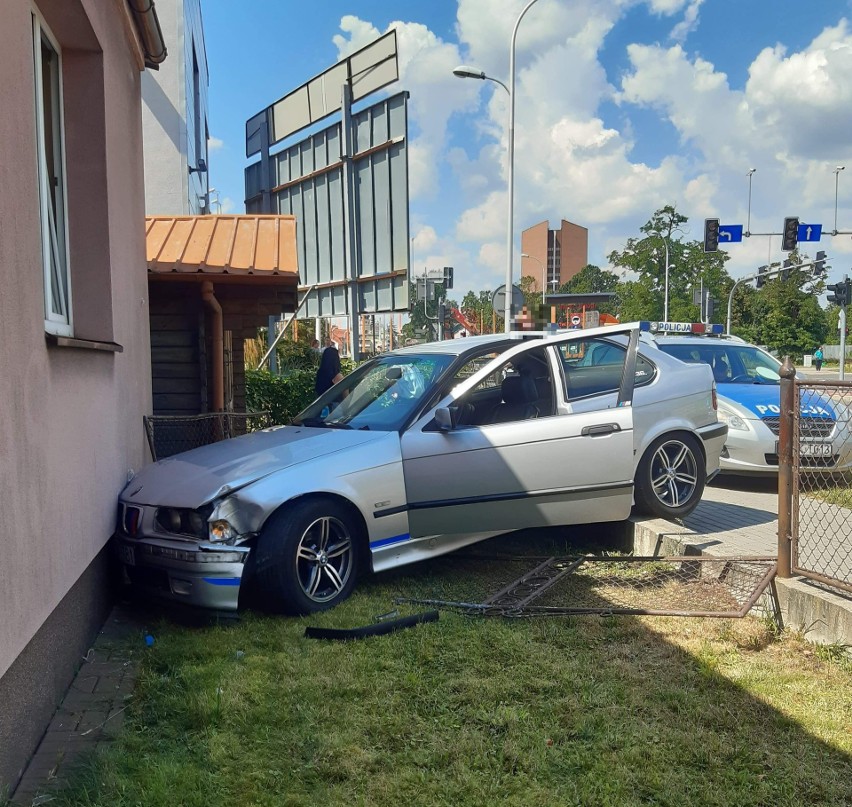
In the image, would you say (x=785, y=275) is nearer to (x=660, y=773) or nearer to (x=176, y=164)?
(x=176, y=164)

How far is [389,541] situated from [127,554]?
1618mm

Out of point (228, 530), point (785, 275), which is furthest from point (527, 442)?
point (785, 275)

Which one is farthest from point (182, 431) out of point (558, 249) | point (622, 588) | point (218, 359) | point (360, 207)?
point (558, 249)

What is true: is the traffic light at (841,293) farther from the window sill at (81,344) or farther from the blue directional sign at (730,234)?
the window sill at (81,344)

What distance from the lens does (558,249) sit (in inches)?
5002

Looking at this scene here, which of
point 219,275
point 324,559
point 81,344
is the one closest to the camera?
point 81,344

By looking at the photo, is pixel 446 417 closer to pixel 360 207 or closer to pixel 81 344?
pixel 81 344

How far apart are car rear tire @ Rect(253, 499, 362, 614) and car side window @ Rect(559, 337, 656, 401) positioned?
2042 mm

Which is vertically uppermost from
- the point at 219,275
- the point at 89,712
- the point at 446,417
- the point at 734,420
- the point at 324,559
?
the point at 219,275

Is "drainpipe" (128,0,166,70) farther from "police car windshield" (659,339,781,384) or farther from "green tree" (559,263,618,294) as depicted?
"green tree" (559,263,618,294)

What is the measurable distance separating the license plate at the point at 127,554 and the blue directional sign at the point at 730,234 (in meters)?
27.9

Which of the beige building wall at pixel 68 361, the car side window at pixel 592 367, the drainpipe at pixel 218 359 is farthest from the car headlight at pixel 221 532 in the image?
the drainpipe at pixel 218 359

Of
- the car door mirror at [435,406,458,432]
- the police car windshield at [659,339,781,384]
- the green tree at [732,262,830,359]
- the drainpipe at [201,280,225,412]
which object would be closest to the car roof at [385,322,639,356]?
the car door mirror at [435,406,458,432]

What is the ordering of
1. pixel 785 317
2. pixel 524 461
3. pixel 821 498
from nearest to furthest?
pixel 524 461 < pixel 821 498 < pixel 785 317
